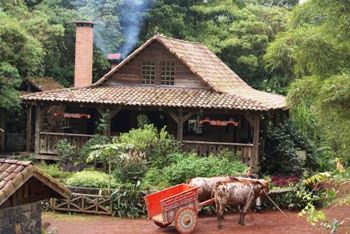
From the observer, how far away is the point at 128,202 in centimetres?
1928

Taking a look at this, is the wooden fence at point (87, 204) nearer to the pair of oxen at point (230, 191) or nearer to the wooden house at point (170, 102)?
the pair of oxen at point (230, 191)

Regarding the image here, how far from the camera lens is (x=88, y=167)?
2370cm

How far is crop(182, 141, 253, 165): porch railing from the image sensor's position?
23.6 m

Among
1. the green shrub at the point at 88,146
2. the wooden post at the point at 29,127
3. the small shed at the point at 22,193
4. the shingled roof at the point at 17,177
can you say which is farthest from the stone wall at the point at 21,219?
the wooden post at the point at 29,127

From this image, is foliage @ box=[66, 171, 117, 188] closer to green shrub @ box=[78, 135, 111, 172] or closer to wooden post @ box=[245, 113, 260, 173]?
green shrub @ box=[78, 135, 111, 172]

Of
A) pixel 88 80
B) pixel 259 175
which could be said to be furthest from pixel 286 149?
pixel 88 80

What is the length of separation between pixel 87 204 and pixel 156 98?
652 centimetres

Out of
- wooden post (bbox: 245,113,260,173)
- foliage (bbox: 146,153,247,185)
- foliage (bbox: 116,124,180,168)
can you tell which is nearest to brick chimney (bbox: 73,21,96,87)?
foliage (bbox: 116,124,180,168)

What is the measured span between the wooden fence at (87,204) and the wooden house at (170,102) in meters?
5.67

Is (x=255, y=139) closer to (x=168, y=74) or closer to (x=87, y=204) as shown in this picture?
(x=168, y=74)

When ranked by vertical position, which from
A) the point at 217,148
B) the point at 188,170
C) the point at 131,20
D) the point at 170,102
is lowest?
the point at 188,170

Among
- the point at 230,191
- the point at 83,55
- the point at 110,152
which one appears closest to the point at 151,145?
the point at 110,152

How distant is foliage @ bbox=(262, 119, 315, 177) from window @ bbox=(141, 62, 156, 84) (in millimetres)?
5586

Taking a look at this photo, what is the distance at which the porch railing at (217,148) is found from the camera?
Answer: 23562 mm
